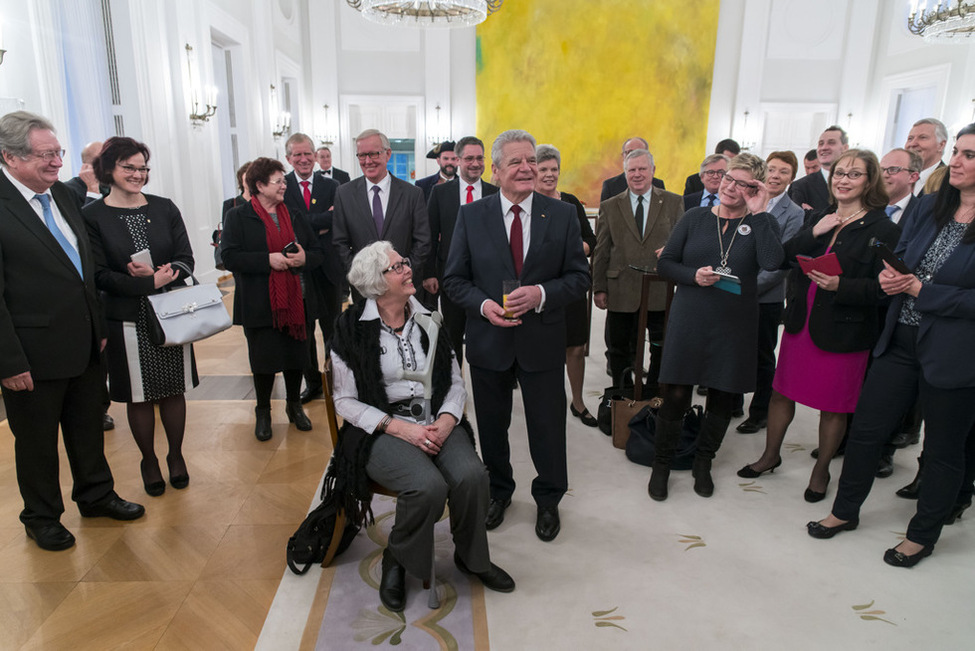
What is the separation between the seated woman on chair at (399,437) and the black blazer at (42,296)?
1214 mm

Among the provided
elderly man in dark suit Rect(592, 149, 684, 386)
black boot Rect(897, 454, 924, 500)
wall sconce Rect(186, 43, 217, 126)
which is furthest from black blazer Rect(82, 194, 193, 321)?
wall sconce Rect(186, 43, 217, 126)

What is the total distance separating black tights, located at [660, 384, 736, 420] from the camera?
3215 millimetres

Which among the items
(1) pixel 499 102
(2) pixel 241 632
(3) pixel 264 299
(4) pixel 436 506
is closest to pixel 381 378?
(4) pixel 436 506

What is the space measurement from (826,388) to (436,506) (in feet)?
7.02

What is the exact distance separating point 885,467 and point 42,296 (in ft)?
14.8

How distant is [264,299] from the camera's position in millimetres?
3857

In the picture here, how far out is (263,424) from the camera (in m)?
4.03

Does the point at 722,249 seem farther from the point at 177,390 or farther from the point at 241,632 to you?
the point at 177,390

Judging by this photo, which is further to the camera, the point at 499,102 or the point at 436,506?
the point at 499,102

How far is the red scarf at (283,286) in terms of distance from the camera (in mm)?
3820

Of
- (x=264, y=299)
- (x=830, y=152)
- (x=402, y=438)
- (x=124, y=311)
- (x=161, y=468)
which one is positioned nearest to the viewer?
(x=402, y=438)

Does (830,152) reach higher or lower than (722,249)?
higher

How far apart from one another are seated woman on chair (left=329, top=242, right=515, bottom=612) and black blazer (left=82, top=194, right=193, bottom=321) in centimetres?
128

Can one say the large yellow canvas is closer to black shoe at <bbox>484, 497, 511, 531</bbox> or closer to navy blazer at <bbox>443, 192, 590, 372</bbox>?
navy blazer at <bbox>443, 192, 590, 372</bbox>
